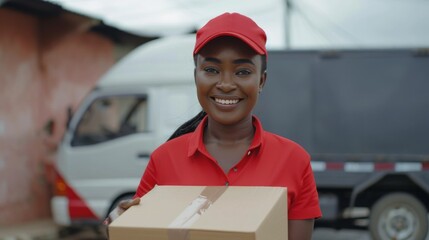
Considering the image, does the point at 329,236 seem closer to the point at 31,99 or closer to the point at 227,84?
the point at 31,99

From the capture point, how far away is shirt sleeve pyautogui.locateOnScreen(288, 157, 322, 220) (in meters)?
1.73

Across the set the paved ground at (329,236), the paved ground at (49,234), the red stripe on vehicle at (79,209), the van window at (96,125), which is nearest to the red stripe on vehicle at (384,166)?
the paved ground at (49,234)

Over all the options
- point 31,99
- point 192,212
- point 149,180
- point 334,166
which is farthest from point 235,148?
point 31,99

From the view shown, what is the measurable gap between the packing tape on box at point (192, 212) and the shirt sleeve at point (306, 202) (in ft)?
0.74

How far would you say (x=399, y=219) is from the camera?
6527mm

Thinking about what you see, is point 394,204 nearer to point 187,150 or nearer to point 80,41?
point 187,150

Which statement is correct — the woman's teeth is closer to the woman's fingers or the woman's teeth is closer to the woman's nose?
the woman's nose

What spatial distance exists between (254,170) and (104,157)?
17.4ft

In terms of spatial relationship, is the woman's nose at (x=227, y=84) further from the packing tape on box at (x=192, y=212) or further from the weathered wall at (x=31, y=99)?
the weathered wall at (x=31, y=99)

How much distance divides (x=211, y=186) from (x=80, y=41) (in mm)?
8919

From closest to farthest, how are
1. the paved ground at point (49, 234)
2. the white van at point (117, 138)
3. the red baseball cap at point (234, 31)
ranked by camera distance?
the red baseball cap at point (234, 31) → the white van at point (117, 138) → the paved ground at point (49, 234)

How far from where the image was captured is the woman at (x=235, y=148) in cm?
172

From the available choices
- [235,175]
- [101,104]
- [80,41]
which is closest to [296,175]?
[235,175]

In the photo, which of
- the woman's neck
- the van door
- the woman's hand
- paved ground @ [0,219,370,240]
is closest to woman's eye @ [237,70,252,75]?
the woman's neck
